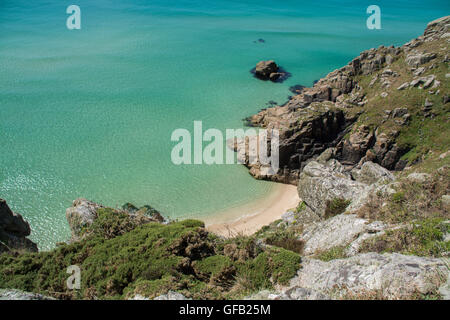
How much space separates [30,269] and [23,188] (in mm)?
17423

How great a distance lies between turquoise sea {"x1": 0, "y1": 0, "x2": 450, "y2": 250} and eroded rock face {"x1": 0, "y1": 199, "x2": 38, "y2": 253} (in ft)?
15.5

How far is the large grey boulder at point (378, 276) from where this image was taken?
247 inches

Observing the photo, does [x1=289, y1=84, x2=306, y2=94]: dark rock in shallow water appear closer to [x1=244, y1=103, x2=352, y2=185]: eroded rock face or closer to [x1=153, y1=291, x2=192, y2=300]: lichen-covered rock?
[x1=244, y1=103, x2=352, y2=185]: eroded rock face

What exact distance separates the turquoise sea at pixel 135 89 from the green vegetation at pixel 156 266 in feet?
35.5

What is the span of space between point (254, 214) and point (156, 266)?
48.8 feet

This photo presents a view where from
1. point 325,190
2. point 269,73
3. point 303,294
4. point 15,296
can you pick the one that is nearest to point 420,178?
A: point 325,190

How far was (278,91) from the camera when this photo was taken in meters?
47.0

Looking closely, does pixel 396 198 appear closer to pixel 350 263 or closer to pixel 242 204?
pixel 350 263

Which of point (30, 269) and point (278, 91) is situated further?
point (278, 91)

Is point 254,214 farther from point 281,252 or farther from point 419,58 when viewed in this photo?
point 419,58

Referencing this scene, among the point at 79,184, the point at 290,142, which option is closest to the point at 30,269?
the point at 79,184

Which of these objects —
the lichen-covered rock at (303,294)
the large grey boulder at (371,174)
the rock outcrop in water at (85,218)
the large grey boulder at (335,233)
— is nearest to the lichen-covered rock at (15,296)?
the rock outcrop in water at (85,218)

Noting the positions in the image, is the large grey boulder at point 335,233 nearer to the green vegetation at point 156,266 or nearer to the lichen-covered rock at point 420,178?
the lichen-covered rock at point 420,178

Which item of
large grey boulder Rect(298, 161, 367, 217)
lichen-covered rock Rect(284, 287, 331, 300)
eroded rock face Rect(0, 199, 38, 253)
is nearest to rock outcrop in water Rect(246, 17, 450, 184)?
large grey boulder Rect(298, 161, 367, 217)
